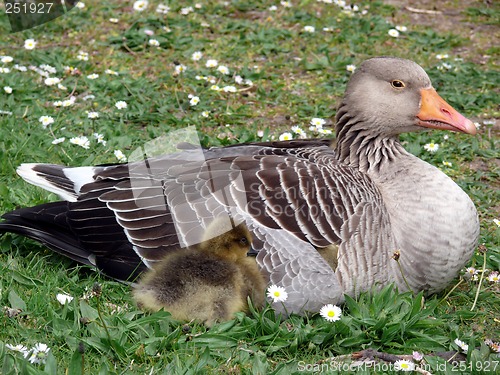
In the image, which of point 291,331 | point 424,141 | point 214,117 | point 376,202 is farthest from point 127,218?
point 424,141

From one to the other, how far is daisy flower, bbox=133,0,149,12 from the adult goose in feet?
13.2

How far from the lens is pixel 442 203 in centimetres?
427

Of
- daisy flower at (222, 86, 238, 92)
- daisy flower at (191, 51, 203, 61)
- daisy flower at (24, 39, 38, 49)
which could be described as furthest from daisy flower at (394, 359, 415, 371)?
daisy flower at (24, 39, 38, 49)

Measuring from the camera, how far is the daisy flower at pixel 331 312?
4008 mm

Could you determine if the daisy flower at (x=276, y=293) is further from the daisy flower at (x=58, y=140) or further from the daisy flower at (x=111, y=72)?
the daisy flower at (x=111, y=72)

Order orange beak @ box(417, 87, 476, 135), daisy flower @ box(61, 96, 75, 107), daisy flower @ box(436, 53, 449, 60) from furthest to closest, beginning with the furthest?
daisy flower @ box(436, 53, 449, 60), daisy flower @ box(61, 96, 75, 107), orange beak @ box(417, 87, 476, 135)

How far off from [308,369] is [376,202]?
1113 millimetres

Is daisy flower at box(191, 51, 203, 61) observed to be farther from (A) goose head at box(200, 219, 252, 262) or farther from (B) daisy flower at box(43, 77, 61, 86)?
(A) goose head at box(200, 219, 252, 262)

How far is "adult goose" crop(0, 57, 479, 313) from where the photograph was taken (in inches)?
163

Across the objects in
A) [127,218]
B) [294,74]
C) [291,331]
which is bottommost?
[294,74]

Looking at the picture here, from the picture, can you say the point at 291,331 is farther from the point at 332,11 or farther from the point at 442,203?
the point at 332,11

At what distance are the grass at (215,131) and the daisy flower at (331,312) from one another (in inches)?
1.4

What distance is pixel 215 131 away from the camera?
21.0 feet

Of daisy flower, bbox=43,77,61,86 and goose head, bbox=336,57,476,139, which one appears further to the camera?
daisy flower, bbox=43,77,61,86
